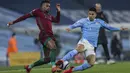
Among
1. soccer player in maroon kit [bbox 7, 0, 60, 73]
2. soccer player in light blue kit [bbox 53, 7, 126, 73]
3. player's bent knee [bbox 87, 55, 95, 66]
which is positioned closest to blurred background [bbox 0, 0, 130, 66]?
soccer player in maroon kit [bbox 7, 0, 60, 73]

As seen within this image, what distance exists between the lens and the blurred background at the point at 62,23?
2945 cm

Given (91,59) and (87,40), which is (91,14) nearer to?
(87,40)

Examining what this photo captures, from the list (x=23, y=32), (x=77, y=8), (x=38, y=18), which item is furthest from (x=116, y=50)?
(x=38, y=18)

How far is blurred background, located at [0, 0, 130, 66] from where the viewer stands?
29453 millimetres

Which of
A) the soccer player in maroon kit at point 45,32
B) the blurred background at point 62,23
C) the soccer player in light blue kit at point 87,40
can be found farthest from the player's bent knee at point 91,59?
the blurred background at point 62,23

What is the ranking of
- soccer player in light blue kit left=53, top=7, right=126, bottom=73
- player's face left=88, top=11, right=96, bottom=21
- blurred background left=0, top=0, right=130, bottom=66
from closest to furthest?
soccer player in light blue kit left=53, top=7, right=126, bottom=73, player's face left=88, top=11, right=96, bottom=21, blurred background left=0, top=0, right=130, bottom=66

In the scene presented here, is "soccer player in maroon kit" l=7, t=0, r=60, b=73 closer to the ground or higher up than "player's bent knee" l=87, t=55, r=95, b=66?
higher up

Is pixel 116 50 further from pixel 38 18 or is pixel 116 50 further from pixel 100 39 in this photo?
pixel 38 18

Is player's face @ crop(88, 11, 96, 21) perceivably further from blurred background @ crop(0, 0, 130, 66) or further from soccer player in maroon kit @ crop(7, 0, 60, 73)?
blurred background @ crop(0, 0, 130, 66)

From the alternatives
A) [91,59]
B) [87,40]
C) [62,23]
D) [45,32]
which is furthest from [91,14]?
[62,23]

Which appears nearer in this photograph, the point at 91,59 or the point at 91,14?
the point at 91,59

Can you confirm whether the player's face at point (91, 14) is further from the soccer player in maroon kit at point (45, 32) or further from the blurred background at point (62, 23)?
the blurred background at point (62, 23)

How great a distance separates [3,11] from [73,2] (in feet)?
18.7

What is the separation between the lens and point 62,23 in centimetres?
3344
